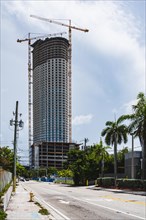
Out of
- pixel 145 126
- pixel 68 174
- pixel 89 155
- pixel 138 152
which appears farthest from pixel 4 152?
pixel 68 174

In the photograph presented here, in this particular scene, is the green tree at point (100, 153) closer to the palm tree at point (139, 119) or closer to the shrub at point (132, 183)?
the shrub at point (132, 183)

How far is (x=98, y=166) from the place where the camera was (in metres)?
70.2

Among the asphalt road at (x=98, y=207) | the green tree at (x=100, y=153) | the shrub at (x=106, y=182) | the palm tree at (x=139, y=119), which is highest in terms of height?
the palm tree at (x=139, y=119)

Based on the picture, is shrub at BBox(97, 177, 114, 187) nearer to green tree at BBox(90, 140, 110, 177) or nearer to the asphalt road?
green tree at BBox(90, 140, 110, 177)

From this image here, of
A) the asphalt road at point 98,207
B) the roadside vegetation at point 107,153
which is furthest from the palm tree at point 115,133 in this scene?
the asphalt road at point 98,207

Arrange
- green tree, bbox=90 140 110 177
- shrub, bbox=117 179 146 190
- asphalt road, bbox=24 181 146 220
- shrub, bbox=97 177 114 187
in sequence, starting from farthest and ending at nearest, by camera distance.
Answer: green tree, bbox=90 140 110 177
shrub, bbox=97 177 114 187
shrub, bbox=117 179 146 190
asphalt road, bbox=24 181 146 220

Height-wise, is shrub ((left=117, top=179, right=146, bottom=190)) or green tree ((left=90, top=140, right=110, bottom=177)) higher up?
green tree ((left=90, top=140, right=110, bottom=177))

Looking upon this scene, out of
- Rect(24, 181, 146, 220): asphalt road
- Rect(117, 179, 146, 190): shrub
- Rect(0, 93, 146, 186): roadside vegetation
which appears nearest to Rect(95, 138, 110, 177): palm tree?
Rect(0, 93, 146, 186): roadside vegetation

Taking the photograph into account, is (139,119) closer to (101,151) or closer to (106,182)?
(106,182)

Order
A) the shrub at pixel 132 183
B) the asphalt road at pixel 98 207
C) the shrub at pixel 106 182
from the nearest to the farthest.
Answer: the asphalt road at pixel 98 207, the shrub at pixel 132 183, the shrub at pixel 106 182

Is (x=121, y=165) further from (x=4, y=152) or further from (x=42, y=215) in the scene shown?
(x=42, y=215)

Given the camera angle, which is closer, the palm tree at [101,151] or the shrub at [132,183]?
Result: the shrub at [132,183]

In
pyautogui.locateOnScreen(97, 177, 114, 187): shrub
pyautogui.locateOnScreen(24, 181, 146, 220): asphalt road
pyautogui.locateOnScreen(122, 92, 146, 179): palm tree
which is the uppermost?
pyautogui.locateOnScreen(122, 92, 146, 179): palm tree

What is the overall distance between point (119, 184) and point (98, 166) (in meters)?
19.1
